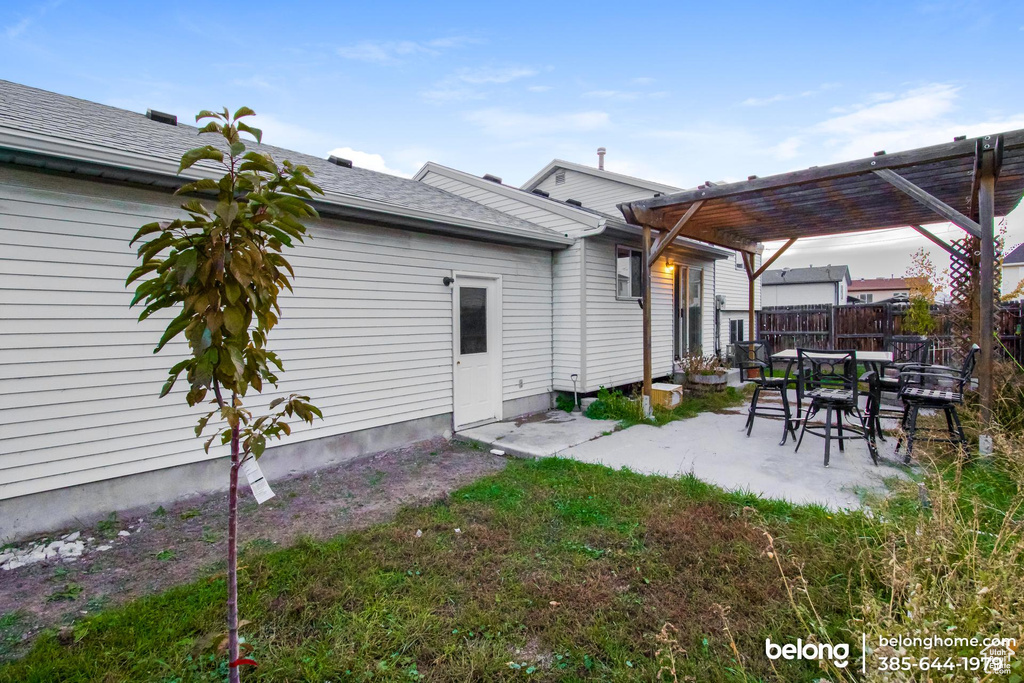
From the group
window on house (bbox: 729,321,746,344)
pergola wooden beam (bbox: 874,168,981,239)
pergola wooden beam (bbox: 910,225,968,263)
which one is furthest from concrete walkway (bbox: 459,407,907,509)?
window on house (bbox: 729,321,746,344)

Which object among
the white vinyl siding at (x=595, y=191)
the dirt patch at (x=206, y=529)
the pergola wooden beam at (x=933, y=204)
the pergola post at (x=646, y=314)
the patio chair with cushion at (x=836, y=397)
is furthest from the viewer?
the white vinyl siding at (x=595, y=191)

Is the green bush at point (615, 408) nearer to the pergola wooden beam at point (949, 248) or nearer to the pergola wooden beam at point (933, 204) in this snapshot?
the pergola wooden beam at point (933, 204)

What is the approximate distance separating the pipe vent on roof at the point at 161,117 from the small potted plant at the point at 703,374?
29.6ft

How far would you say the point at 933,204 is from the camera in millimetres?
4762

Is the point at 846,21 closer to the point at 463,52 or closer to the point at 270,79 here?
the point at 463,52

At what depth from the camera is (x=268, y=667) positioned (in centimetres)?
210

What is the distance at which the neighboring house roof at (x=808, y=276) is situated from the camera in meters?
28.0

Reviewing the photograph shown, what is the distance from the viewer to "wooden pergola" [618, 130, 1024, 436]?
4.45 m

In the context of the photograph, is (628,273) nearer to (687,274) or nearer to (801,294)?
(687,274)

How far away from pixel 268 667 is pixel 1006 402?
21.9 feet

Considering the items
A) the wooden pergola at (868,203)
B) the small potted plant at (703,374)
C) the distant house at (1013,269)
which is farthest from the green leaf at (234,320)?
the distant house at (1013,269)

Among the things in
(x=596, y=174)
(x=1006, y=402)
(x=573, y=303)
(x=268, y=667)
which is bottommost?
(x=268, y=667)

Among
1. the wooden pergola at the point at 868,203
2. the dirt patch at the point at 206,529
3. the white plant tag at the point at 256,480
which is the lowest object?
the dirt patch at the point at 206,529

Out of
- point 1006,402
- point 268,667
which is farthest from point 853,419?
point 268,667
